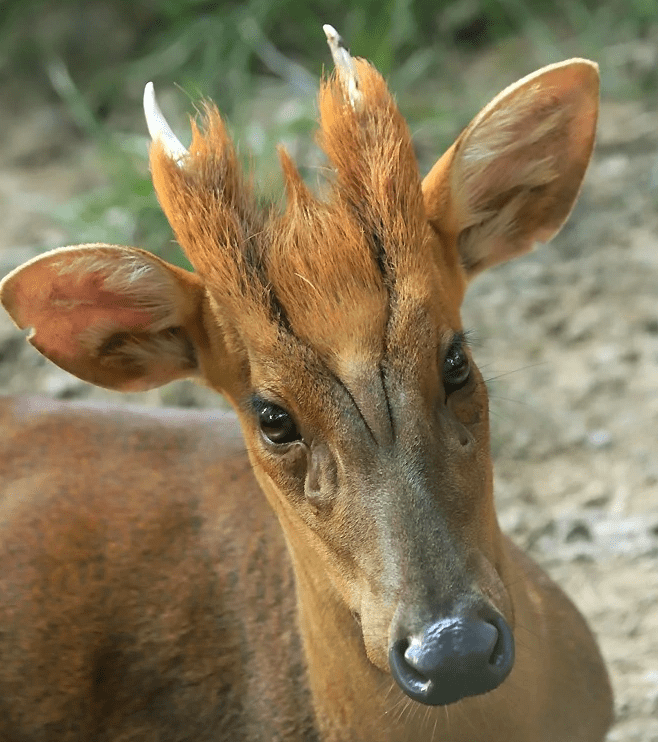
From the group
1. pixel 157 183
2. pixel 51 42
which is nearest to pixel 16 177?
pixel 51 42

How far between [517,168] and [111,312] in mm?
954

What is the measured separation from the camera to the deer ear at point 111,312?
8.55 feet

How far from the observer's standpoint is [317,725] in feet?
9.67

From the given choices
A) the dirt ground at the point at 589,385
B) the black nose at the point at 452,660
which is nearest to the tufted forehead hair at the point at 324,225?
the black nose at the point at 452,660

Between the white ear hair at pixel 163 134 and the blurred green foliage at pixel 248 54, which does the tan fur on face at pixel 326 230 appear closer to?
the white ear hair at pixel 163 134

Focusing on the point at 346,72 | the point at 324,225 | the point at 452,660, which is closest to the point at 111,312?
the point at 324,225

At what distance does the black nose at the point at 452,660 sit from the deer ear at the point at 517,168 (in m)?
0.89

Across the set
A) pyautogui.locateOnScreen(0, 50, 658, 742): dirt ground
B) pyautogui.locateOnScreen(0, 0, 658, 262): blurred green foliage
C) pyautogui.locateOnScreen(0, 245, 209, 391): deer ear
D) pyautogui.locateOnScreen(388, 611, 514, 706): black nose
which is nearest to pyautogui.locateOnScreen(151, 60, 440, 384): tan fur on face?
pyautogui.locateOnScreen(0, 245, 209, 391): deer ear

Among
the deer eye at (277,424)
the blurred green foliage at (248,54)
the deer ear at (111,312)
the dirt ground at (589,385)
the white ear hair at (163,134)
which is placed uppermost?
the white ear hair at (163,134)

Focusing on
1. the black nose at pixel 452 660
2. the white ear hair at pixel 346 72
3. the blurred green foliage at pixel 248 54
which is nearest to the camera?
the black nose at pixel 452 660

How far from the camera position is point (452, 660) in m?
2.16

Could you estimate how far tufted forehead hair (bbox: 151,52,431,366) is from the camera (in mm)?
2416

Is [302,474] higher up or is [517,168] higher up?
[517,168]

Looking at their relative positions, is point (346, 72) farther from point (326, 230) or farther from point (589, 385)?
point (589, 385)
